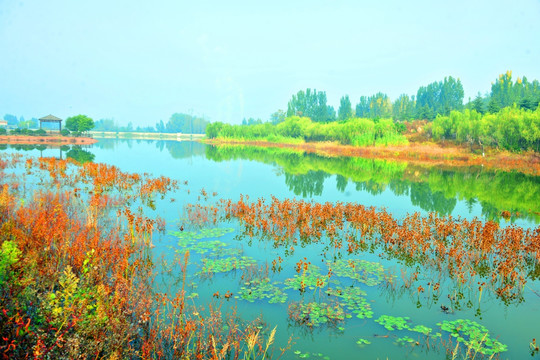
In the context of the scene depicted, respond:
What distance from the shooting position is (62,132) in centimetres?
6781

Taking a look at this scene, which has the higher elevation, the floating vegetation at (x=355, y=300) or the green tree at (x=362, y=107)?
the green tree at (x=362, y=107)

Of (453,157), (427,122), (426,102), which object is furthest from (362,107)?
(453,157)

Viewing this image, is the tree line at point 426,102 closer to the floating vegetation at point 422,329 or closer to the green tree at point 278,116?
the green tree at point 278,116

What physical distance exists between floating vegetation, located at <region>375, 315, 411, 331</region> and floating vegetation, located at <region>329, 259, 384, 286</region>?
62.8 inches

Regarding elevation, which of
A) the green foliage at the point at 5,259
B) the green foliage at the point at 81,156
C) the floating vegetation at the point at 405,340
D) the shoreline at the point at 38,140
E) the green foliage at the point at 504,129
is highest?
the green foliage at the point at 504,129

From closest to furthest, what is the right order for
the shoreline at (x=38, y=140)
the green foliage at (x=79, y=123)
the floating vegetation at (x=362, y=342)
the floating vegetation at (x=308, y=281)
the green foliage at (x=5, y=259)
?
1. the green foliage at (x=5, y=259)
2. the floating vegetation at (x=362, y=342)
3. the floating vegetation at (x=308, y=281)
4. the shoreline at (x=38, y=140)
5. the green foliage at (x=79, y=123)

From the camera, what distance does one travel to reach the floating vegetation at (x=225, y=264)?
9000 mm

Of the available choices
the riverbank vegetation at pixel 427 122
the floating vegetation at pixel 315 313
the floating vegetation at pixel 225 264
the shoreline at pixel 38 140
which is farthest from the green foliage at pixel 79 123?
the floating vegetation at pixel 315 313

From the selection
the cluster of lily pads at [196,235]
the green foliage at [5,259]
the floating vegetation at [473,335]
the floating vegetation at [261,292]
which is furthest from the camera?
the cluster of lily pads at [196,235]

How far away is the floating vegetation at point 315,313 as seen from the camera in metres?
6.71

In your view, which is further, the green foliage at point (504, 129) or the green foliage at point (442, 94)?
the green foliage at point (442, 94)

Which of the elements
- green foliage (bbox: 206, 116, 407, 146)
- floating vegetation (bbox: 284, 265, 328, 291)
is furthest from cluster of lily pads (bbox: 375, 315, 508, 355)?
green foliage (bbox: 206, 116, 407, 146)

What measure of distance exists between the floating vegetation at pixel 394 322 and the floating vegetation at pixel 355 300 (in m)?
0.26

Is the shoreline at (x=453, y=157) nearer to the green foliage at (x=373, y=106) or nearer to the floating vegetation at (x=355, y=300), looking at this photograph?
the floating vegetation at (x=355, y=300)
